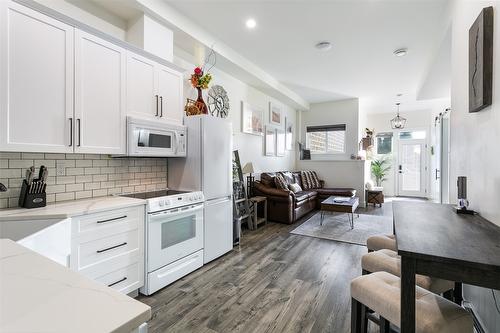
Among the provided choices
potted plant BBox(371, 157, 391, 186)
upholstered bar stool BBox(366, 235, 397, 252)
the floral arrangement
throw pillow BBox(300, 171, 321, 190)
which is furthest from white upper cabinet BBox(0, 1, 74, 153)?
potted plant BBox(371, 157, 391, 186)

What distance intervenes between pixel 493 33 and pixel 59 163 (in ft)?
11.0

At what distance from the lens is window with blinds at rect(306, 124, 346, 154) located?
23.1 ft

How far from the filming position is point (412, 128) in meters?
8.28

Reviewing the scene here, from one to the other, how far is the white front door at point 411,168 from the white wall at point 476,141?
22.5 feet

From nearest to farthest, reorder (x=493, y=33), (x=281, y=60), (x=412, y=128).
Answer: (x=493, y=33) < (x=281, y=60) < (x=412, y=128)

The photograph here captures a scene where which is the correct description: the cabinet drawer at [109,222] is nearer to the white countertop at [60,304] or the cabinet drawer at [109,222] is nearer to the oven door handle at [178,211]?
the oven door handle at [178,211]

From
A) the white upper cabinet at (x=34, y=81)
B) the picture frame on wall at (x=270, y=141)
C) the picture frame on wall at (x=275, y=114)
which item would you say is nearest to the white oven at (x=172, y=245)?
the white upper cabinet at (x=34, y=81)

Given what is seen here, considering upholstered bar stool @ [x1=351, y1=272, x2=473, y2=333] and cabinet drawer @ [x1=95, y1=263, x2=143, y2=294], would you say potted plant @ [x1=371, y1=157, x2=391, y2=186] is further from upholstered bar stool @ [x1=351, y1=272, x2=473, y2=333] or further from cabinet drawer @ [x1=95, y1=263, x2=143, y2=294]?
cabinet drawer @ [x1=95, y1=263, x2=143, y2=294]

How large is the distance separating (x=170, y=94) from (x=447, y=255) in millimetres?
2839

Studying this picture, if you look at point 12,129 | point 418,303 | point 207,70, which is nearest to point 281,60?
point 207,70

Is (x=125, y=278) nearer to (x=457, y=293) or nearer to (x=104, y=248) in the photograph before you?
(x=104, y=248)

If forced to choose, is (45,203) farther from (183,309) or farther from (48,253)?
(183,309)

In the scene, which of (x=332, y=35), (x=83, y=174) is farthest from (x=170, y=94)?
(x=332, y=35)

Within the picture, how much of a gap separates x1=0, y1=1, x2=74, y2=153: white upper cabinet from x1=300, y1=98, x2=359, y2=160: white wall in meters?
6.37
